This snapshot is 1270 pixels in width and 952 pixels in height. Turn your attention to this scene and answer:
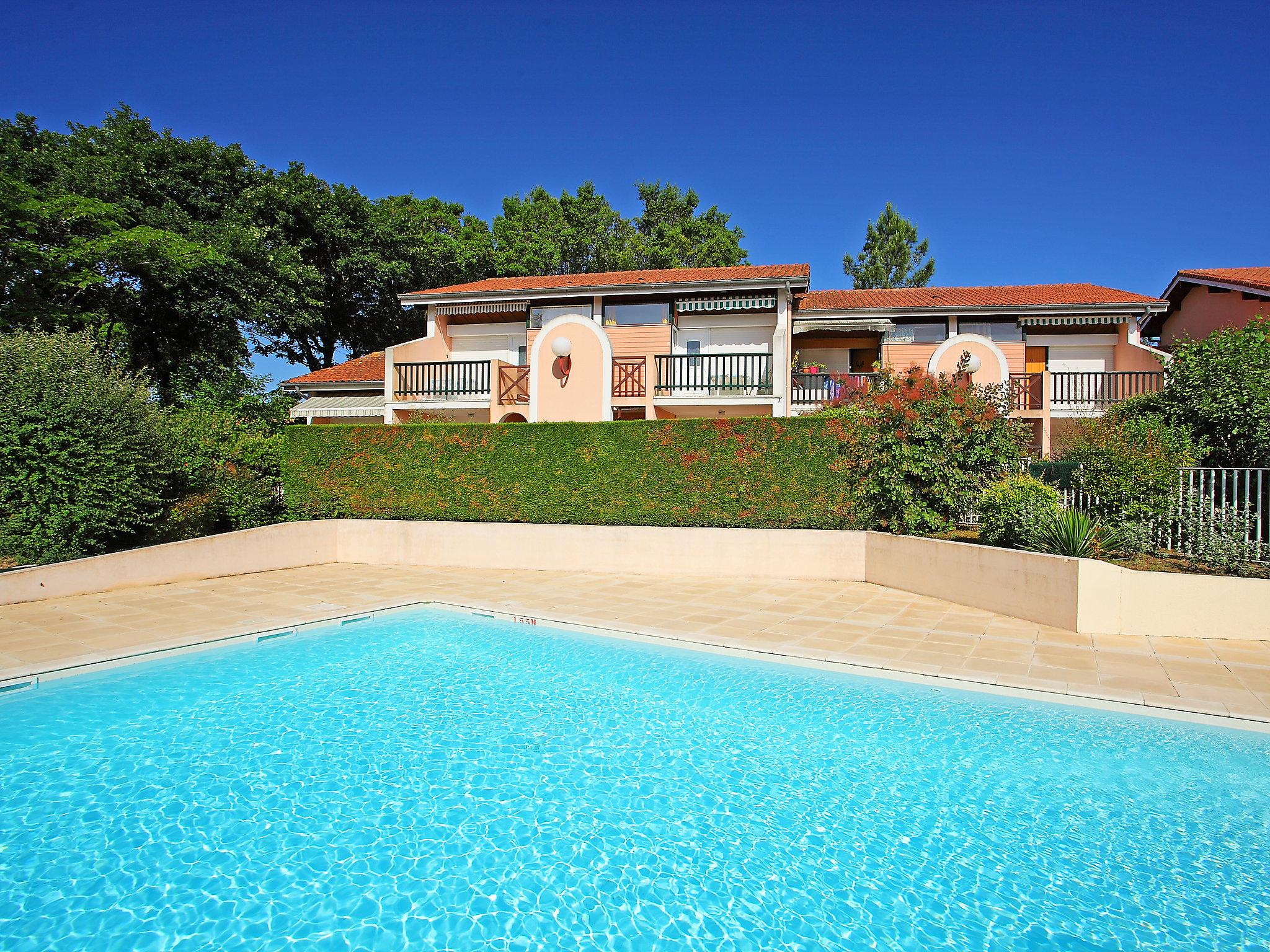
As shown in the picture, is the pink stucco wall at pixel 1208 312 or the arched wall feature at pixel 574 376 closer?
the pink stucco wall at pixel 1208 312

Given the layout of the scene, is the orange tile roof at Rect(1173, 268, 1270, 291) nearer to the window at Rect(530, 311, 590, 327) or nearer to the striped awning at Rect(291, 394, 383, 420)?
the window at Rect(530, 311, 590, 327)

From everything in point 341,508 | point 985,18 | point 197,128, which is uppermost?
point 197,128

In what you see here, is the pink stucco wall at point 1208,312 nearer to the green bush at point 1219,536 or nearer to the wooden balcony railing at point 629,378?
the green bush at point 1219,536

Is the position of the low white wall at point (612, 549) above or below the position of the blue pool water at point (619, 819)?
above

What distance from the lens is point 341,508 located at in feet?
62.3

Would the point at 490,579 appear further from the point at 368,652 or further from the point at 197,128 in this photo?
the point at 197,128

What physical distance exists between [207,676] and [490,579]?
7.20 m

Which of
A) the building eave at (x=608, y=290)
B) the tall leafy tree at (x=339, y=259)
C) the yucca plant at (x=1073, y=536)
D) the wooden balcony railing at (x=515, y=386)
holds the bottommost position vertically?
the yucca plant at (x=1073, y=536)

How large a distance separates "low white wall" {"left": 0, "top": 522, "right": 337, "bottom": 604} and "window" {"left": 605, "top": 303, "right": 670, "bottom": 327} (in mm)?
13658

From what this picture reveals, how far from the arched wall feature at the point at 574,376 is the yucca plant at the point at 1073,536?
1435 cm

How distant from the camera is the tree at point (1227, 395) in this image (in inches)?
457

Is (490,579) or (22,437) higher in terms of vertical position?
(22,437)

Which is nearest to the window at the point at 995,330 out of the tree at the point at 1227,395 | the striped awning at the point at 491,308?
the tree at the point at 1227,395

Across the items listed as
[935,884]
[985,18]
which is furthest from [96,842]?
[985,18]
